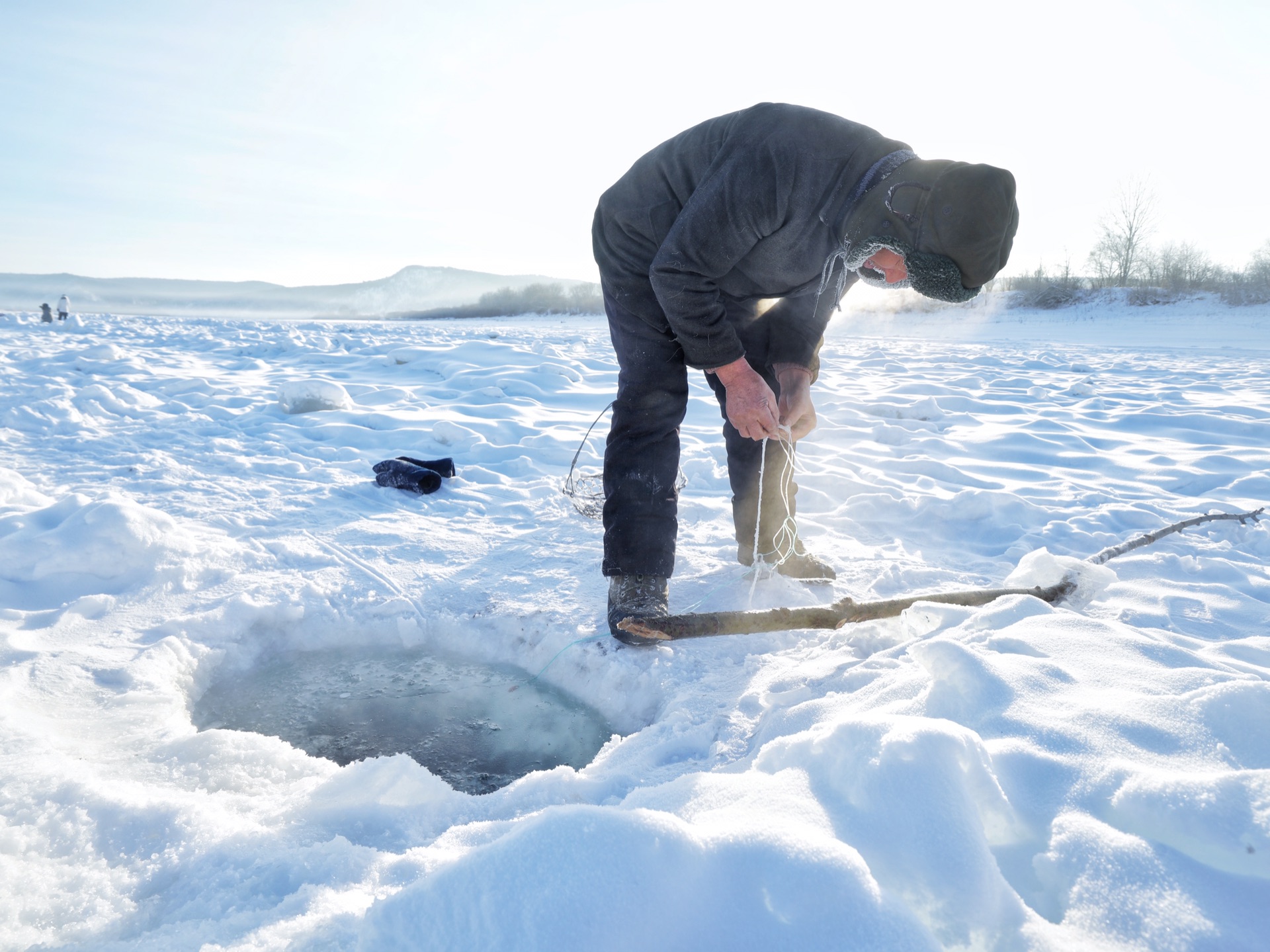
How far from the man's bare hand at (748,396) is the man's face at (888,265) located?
0.39m

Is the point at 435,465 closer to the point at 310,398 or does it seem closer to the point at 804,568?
the point at 804,568

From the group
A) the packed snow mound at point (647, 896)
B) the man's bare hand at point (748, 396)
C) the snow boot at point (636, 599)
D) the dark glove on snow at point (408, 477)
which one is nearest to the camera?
the packed snow mound at point (647, 896)

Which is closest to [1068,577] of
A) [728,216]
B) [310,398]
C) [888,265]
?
[888,265]

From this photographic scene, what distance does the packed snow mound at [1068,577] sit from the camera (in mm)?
1941

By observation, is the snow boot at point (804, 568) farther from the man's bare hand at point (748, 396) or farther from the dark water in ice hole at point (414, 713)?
the dark water in ice hole at point (414, 713)

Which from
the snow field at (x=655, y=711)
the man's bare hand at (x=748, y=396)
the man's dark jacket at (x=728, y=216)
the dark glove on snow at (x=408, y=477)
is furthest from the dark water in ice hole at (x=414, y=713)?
the dark glove on snow at (x=408, y=477)

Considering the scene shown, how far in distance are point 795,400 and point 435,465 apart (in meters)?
1.97

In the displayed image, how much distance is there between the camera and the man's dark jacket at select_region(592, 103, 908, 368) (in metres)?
1.60

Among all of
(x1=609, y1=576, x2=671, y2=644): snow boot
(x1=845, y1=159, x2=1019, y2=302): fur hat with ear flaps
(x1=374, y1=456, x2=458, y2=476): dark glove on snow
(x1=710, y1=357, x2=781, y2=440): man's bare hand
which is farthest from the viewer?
(x1=374, y1=456, x2=458, y2=476): dark glove on snow

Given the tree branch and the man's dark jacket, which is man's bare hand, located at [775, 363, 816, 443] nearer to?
the man's dark jacket

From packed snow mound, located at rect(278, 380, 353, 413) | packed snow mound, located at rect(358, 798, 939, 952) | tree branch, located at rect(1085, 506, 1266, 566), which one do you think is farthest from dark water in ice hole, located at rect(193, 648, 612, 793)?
packed snow mound, located at rect(278, 380, 353, 413)

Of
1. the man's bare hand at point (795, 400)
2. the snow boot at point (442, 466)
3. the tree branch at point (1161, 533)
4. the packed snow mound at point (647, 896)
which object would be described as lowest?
the packed snow mound at point (647, 896)

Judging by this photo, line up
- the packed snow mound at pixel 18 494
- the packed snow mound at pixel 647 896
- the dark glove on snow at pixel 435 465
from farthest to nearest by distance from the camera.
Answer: the dark glove on snow at pixel 435 465 < the packed snow mound at pixel 18 494 < the packed snow mound at pixel 647 896

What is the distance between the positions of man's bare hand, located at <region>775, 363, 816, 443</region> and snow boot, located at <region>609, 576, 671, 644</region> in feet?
2.05
